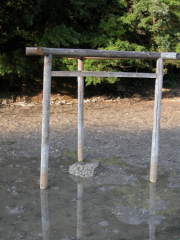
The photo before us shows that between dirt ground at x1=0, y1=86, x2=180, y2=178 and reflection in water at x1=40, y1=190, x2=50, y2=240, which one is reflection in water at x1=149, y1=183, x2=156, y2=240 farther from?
reflection in water at x1=40, y1=190, x2=50, y2=240

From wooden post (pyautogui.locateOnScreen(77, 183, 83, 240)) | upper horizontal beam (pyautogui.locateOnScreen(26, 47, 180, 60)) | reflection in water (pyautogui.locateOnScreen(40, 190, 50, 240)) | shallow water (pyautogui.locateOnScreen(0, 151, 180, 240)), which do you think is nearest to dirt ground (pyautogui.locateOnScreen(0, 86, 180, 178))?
shallow water (pyautogui.locateOnScreen(0, 151, 180, 240))

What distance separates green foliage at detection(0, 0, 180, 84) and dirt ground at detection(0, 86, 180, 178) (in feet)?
5.14

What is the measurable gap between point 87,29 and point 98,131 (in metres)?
6.39

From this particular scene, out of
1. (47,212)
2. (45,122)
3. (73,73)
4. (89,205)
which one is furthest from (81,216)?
(73,73)

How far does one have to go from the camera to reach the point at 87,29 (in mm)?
11992

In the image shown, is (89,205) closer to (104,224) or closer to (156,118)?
(104,224)

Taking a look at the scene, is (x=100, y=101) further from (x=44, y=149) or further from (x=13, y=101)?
(x=44, y=149)

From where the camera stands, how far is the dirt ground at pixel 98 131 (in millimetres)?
5680

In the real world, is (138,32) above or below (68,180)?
above

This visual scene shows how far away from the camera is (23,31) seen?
35.0ft

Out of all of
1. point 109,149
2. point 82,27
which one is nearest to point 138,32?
point 82,27

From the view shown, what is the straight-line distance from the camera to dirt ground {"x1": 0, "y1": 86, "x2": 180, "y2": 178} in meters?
5.68

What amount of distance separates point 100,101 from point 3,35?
541 cm

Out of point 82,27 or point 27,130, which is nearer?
point 27,130
